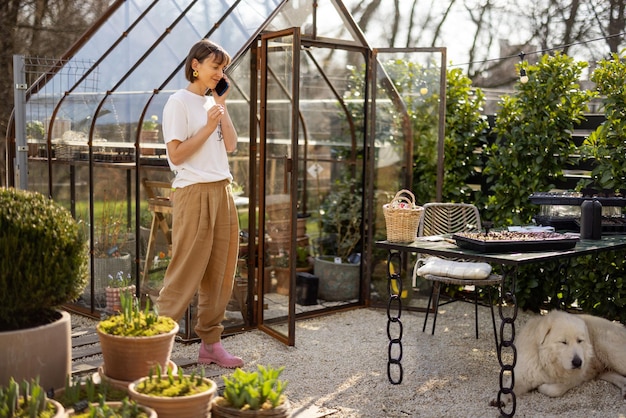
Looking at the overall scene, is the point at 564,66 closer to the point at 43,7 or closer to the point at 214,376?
the point at 214,376

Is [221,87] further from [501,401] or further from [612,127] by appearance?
[612,127]

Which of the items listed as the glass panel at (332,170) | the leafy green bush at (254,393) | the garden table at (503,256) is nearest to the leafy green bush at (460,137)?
the glass panel at (332,170)

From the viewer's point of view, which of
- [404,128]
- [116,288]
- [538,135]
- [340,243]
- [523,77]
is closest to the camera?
[116,288]

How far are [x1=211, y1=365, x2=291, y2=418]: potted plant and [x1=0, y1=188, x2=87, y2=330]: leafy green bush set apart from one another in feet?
2.55

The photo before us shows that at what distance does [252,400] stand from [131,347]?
0.61m

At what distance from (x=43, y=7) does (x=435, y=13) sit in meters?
6.60

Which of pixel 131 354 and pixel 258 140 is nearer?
pixel 131 354

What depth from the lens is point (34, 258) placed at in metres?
2.87

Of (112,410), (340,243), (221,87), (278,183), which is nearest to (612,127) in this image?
(340,243)

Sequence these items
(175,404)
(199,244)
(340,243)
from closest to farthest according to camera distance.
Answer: (175,404)
(199,244)
(340,243)

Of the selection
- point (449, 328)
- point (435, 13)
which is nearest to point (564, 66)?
point (449, 328)

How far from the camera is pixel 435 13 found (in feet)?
43.9

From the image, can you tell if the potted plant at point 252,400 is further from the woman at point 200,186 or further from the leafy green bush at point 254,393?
the woman at point 200,186

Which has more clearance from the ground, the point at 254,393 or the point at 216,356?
the point at 254,393
